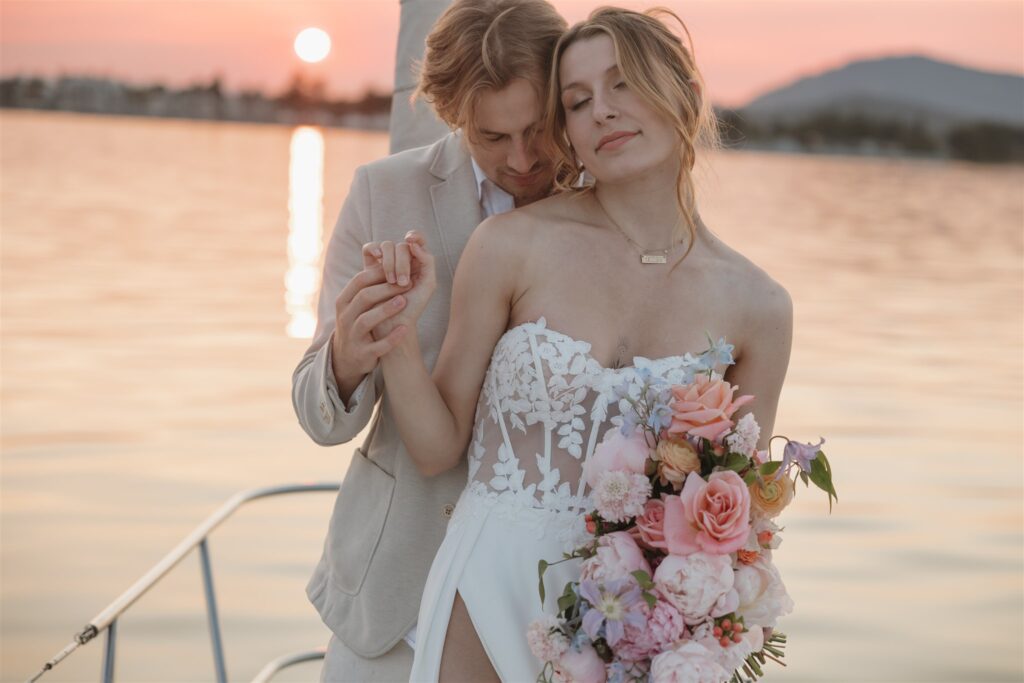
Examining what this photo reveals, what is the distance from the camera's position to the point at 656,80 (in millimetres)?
2645

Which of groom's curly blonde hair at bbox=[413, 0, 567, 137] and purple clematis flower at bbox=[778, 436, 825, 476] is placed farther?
groom's curly blonde hair at bbox=[413, 0, 567, 137]

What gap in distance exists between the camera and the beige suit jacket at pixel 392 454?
2.88 m

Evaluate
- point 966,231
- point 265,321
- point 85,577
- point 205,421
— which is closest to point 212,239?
point 265,321

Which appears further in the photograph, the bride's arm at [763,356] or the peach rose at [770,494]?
the bride's arm at [763,356]

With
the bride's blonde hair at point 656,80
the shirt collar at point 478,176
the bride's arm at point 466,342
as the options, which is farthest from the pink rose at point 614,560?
the shirt collar at point 478,176

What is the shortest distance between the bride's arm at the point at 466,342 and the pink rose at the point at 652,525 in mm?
552

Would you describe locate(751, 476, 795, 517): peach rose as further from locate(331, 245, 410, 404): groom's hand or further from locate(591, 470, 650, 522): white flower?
locate(331, 245, 410, 404): groom's hand

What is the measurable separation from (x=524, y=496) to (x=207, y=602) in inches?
64.3

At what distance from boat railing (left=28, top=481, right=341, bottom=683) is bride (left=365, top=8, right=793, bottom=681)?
68 cm

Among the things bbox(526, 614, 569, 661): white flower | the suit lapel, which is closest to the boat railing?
bbox(526, 614, 569, 661): white flower

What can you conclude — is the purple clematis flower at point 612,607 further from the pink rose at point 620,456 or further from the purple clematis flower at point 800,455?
the purple clematis flower at point 800,455

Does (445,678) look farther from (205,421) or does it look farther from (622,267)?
(205,421)

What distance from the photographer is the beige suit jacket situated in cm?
288

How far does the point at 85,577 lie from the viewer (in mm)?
8766
